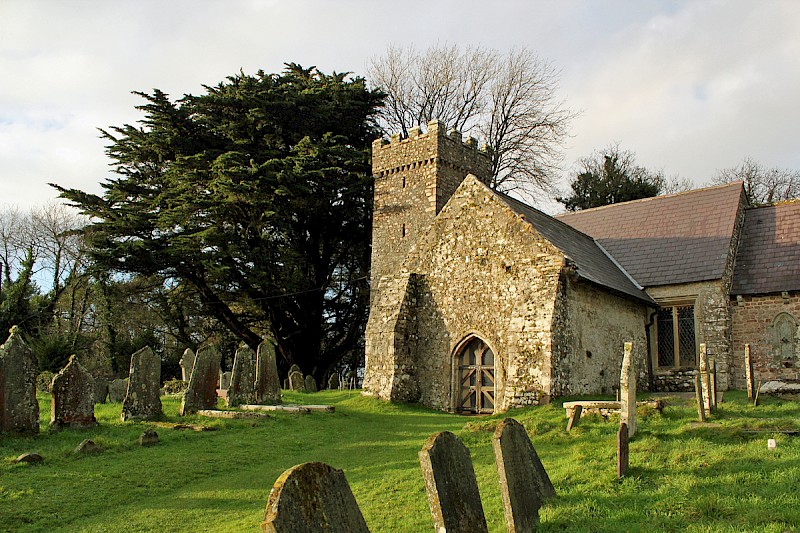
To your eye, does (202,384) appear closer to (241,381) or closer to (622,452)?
(241,381)

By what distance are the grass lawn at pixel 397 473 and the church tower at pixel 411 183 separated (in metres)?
12.9

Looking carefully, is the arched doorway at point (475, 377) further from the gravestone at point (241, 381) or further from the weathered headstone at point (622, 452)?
Answer: the weathered headstone at point (622, 452)

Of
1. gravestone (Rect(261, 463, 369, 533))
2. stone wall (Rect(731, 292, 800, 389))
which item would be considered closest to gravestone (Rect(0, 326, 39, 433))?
gravestone (Rect(261, 463, 369, 533))

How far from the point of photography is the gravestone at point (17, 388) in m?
10.5

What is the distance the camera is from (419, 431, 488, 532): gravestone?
4.64 metres

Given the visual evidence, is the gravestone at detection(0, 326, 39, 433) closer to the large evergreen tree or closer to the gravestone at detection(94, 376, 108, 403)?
the gravestone at detection(94, 376, 108, 403)

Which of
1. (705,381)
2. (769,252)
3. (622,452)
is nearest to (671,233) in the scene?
(769,252)

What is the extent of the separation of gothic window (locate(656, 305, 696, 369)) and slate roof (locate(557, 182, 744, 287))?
0.90 m

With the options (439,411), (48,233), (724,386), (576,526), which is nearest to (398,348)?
(439,411)

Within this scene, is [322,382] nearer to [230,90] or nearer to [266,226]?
[266,226]

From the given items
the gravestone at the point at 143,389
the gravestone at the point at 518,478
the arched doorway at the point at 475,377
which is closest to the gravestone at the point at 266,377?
the gravestone at the point at 143,389

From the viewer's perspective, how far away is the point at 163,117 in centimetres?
2772

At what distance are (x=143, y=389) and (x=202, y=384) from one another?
147 centimetres

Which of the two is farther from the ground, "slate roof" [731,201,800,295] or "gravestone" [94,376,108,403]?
"slate roof" [731,201,800,295]
